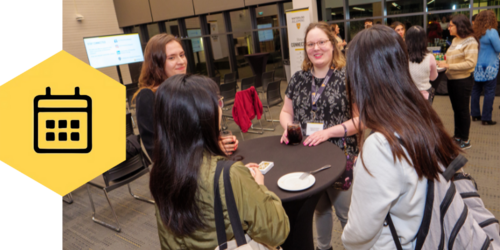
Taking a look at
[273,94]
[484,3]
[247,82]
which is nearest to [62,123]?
[273,94]

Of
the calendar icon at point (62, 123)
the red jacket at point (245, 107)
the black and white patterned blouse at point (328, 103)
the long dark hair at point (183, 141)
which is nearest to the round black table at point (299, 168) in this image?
the black and white patterned blouse at point (328, 103)

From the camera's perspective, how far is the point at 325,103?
166 centimetres

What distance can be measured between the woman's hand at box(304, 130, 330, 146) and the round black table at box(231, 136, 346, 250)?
2cm

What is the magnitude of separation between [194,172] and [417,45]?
8.28 ft

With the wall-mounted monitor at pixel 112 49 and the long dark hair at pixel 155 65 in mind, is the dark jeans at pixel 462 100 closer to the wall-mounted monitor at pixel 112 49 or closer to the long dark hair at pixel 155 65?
the long dark hair at pixel 155 65

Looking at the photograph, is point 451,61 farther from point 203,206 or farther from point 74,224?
point 74,224

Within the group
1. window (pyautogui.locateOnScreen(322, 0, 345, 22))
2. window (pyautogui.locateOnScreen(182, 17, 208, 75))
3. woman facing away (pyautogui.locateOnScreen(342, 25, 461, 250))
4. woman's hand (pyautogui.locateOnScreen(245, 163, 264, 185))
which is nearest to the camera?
woman facing away (pyautogui.locateOnScreen(342, 25, 461, 250))

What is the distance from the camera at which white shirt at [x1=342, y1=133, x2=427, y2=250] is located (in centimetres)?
83

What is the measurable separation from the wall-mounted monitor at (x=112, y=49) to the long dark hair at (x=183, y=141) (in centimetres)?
749

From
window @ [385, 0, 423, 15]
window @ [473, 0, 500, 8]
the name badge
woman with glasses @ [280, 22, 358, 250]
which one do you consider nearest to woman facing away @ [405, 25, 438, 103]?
woman with glasses @ [280, 22, 358, 250]

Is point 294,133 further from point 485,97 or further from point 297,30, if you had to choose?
point 297,30

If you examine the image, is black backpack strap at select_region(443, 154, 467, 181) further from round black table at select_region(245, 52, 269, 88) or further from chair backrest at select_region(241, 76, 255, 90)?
round black table at select_region(245, 52, 269, 88)

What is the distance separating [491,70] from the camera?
3.57m

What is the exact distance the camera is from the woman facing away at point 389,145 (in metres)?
0.83
